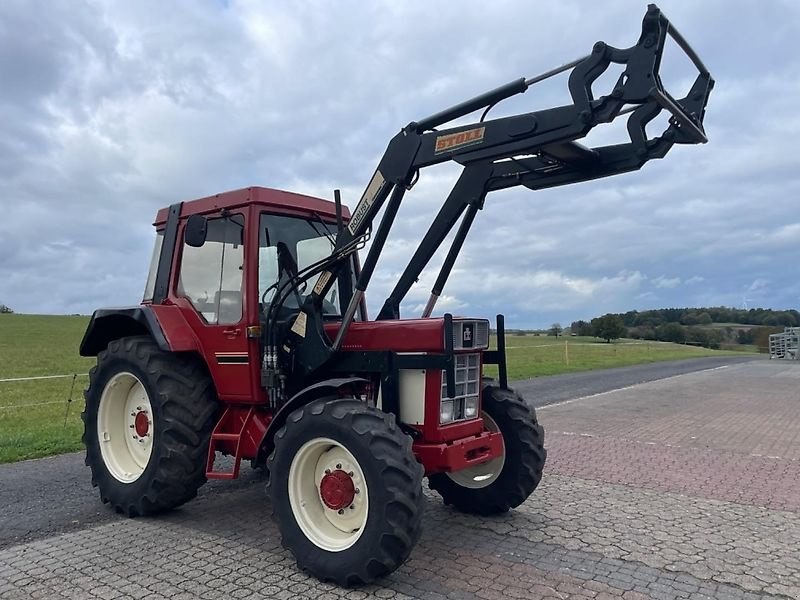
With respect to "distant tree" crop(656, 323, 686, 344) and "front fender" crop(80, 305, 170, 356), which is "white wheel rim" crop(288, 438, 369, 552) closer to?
"front fender" crop(80, 305, 170, 356)

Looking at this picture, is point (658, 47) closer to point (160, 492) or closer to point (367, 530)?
point (367, 530)

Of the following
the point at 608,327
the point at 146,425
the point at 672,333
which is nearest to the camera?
the point at 146,425

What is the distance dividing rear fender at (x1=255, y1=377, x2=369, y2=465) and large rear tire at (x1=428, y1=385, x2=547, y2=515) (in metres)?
1.31

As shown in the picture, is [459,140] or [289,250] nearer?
[459,140]

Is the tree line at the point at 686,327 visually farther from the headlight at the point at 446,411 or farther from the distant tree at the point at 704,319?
the headlight at the point at 446,411

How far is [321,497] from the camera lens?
4.57 meters

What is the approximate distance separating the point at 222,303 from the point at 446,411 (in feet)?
6.94

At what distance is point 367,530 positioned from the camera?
162 inches

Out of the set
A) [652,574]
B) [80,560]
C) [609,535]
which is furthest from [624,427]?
[80,560]

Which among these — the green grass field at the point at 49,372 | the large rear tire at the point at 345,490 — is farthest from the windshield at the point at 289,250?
the green grass field at the point at 49,372

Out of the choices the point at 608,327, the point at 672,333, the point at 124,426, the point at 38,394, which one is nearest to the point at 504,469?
the point at 124,426

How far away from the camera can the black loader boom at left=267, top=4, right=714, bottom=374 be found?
13.8 feet

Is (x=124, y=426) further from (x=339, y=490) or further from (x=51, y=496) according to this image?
(x=339, y=490)

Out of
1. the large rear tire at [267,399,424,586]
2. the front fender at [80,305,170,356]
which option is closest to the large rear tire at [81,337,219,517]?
the front fender at [80,305,170,356]
